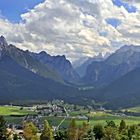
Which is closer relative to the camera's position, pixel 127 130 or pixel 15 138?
pixel 15 138

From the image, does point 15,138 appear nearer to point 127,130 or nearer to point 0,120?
point 0,120

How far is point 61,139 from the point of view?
155 meters

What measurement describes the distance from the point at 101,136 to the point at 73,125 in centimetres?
1549

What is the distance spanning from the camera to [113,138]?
467ft

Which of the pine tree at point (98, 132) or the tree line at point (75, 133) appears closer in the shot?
the tree line at point (75, 133)

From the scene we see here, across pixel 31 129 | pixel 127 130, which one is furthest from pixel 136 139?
pixel 31 129

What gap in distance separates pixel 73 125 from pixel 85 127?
429 inches

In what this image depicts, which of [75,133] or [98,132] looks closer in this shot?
[75,133]

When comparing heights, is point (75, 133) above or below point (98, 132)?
below

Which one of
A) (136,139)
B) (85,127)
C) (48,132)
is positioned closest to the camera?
(136,139)

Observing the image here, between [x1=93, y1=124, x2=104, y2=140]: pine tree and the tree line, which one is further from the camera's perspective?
[x1=93, y1=124, x2=104, y2=140]: pine tree

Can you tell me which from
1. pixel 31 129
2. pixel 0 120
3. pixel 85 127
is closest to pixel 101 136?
pixel 85 127

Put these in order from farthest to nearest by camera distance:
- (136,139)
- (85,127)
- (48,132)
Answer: (85,127)
(48,132)
(136,139)

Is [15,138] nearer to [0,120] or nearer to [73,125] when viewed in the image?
[0,120]
